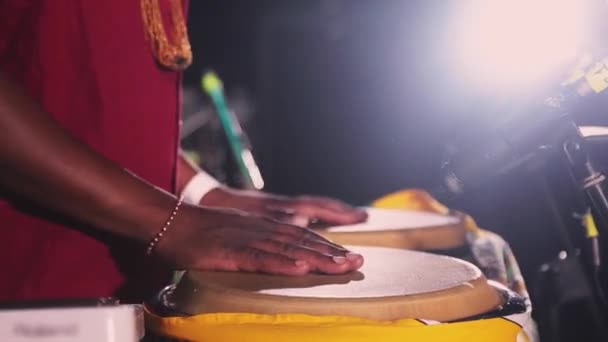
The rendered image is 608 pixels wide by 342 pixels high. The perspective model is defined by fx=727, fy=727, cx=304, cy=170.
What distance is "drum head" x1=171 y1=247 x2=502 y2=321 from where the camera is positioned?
881mm

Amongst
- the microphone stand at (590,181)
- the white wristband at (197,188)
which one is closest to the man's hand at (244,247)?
the microphone stand at (590,181)

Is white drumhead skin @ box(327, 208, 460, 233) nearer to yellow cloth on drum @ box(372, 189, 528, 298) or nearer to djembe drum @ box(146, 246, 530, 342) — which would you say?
yellow cloth on drum @ box(372, 189, 528, 298)

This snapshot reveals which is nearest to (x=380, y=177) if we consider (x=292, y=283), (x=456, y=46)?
(x=456, y=46)

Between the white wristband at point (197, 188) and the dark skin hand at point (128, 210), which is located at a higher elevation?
the white wristband at point (197, 188)

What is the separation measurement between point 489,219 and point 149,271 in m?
0.88

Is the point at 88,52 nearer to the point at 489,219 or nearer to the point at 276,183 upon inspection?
the point at 489,219

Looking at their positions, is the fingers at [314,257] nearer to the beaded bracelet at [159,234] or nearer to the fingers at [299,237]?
the fingers at [299,237]

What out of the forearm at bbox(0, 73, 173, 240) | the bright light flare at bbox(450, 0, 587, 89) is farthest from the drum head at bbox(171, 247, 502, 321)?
the bright light flare at bbox(450, 0, 587, 89)

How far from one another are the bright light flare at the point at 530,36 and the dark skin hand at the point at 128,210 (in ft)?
1.39

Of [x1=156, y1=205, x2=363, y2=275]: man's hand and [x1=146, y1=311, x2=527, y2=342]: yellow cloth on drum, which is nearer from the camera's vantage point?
[x1=146, y1=311, x2=527, y2=342]: yellow cloth on drum

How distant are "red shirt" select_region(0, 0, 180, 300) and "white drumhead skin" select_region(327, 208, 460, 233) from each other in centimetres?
45

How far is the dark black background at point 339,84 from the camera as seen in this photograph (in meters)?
3.48

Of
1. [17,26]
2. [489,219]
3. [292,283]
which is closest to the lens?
[292,283]

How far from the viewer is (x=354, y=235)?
147 centimetres
